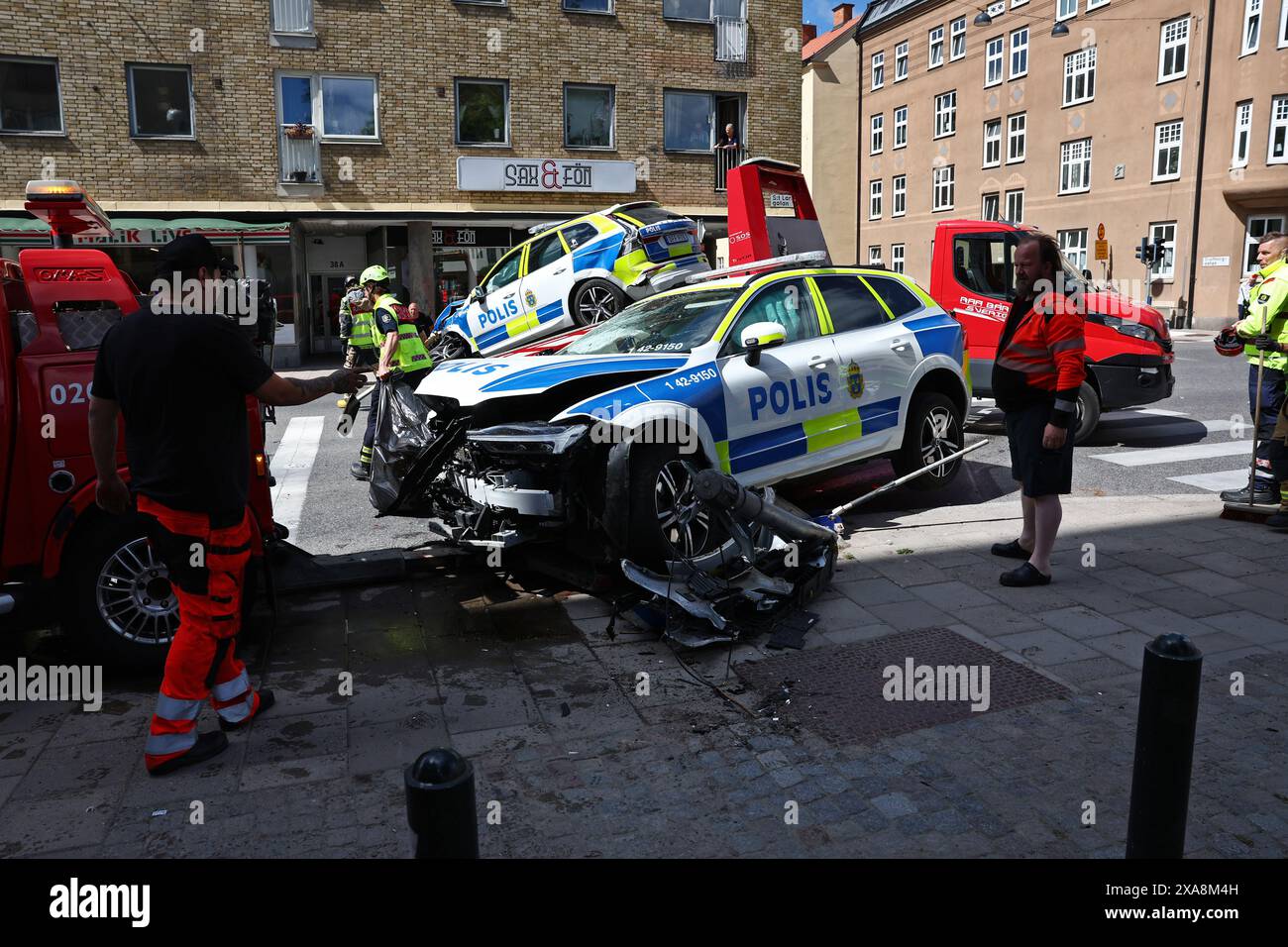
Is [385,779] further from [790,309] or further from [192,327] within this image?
[790,309]

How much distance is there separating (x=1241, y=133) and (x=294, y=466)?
29654 millimetres

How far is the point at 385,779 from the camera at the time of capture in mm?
3701

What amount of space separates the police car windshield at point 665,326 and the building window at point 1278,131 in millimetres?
27833

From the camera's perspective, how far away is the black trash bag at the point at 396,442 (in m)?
6.26

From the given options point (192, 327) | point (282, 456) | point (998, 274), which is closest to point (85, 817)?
point (192, 327)

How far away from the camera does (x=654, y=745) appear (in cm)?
394

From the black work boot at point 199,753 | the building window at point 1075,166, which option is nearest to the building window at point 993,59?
the building window at point 1075,166

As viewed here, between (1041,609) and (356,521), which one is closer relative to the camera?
(1041,609)

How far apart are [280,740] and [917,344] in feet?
18.1

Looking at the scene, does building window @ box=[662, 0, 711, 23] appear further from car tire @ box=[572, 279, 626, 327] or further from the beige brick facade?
car tire @ box=[572, 279, 626, 327]

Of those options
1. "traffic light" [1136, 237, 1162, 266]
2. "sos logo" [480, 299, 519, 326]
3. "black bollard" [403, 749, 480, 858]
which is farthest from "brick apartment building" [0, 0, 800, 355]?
"black bollard" [403, 749, 480, 858]

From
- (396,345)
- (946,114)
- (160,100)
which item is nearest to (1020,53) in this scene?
(946,114)

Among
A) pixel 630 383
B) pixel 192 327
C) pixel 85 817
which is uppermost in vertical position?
pixel 192 327

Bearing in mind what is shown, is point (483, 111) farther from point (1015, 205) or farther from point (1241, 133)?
point (1015, 205)
